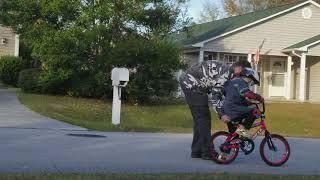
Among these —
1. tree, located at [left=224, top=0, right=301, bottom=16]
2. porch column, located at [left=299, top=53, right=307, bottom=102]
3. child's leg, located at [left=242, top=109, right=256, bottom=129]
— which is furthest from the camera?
tree, located at [left=224, top=0, right=301, bottom=16]

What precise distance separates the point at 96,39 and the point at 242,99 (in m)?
15.6

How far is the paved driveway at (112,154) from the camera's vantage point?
28.9 ft

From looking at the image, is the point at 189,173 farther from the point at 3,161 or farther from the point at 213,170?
the point at 3,161

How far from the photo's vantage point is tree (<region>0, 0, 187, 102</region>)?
24.0 meters

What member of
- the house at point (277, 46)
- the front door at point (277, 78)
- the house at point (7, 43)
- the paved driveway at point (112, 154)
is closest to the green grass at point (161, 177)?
the paved driveway at point (112, 154)

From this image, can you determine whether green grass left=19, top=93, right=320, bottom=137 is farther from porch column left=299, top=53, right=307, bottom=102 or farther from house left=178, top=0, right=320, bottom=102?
house left=178, top=0, right=320, bottom=102

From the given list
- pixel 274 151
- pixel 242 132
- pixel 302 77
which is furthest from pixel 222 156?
pixel 302 77

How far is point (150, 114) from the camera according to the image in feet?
74.6

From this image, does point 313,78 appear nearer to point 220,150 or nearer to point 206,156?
point 206,156

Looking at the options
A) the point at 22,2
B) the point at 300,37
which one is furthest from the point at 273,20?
the point at 22,2

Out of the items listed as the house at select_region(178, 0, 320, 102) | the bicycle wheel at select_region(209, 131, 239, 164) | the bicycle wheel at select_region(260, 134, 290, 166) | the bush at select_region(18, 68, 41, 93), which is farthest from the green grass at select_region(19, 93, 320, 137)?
the bicycle wheel at select_region(260, 134, 290, 166)

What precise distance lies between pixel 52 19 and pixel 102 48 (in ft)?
8.12

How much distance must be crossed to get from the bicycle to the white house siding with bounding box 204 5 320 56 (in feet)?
74.0

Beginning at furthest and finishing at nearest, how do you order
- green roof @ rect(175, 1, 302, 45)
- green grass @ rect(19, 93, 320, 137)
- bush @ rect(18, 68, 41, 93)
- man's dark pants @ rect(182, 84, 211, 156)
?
green roof @ rect(175, 1, 302, 45) < bush @ rect(18, 68, 41, 93) < green grass @ rect(19, 93, 320, 137) < man's dark pants @ rect(182, 84, 211, 156)
